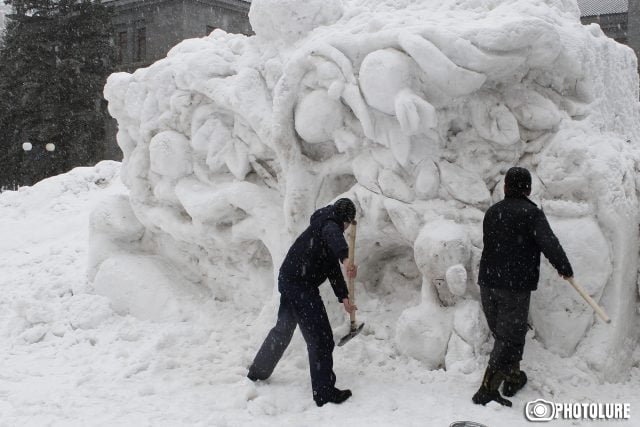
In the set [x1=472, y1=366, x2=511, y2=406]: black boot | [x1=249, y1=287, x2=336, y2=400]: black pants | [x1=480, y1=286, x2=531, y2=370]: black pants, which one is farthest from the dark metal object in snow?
[x1=249, y1=287, x2=336, y2=400]: black pants

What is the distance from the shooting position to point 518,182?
387cm

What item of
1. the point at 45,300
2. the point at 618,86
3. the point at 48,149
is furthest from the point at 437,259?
the point at 48,149

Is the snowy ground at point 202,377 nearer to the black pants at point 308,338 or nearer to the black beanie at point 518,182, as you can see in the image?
the black pants at point 308,338

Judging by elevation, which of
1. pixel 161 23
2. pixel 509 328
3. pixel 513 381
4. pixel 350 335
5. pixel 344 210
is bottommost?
pixel 513 381

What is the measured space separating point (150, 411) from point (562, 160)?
3.02 m

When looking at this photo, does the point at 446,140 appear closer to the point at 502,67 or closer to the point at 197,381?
the point at 502,67

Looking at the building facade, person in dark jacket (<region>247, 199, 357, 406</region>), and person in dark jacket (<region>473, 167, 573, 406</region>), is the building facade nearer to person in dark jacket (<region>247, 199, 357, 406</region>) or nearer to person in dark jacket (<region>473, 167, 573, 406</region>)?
person in dark jacket (<region>247, 199, 357, 406</region>)

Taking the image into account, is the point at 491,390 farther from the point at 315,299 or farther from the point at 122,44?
the point at 122,44

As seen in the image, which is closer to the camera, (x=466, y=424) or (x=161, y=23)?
(x=466, y=424)

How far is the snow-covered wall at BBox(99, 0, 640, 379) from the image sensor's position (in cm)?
418

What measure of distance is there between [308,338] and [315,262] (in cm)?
46

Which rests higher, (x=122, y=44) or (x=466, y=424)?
(x=122, y=44)

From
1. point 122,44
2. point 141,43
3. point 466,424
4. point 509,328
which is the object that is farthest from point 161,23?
point 466,424

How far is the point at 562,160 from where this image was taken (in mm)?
4305
